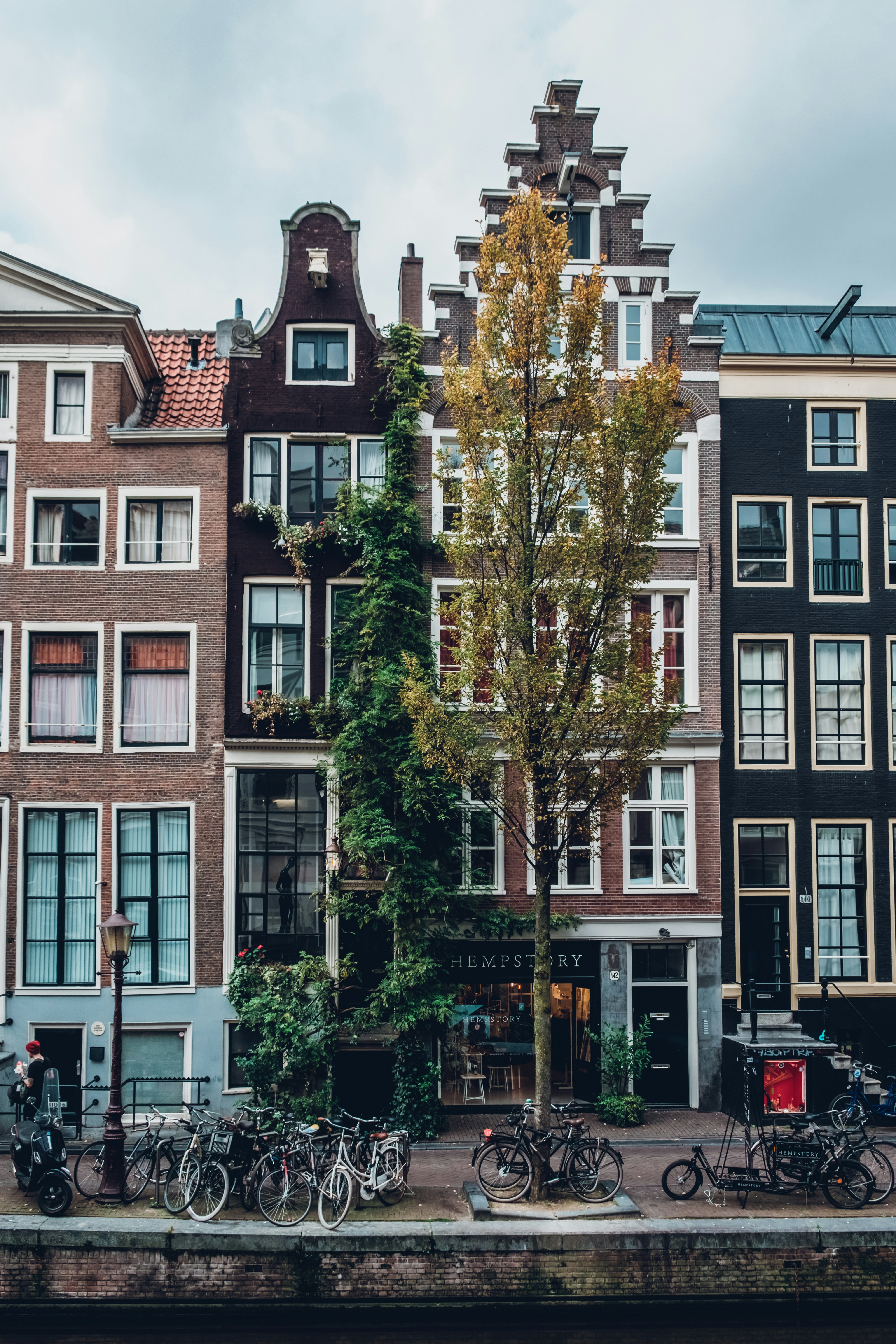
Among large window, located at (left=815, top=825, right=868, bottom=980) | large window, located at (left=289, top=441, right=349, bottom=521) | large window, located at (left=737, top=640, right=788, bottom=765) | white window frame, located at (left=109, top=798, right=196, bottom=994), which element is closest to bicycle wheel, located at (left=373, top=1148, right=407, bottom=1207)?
white window frame, located at (left=109, top=798, right=196, bottom=994)

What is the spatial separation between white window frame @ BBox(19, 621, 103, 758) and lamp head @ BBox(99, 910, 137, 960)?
18.1 feet

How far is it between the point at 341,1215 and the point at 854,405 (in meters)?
18.3

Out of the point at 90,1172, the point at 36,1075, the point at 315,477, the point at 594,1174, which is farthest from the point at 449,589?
the point at 90,1172

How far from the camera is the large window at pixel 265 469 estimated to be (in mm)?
21812

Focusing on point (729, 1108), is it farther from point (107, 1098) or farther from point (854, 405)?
point (854, 405)

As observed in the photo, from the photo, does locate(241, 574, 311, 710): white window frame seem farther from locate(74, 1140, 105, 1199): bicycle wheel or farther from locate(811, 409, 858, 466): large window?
locate(811, 409, 858, 466): large window

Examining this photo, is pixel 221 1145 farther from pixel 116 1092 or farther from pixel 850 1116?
pixel 850 1116

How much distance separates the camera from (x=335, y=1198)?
47.6 ft

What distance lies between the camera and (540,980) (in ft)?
52.7

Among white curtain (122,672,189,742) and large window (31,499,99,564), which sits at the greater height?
large window (31,499,99,564)

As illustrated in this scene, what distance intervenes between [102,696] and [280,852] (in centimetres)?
461

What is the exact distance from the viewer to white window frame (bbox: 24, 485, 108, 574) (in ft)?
70.2

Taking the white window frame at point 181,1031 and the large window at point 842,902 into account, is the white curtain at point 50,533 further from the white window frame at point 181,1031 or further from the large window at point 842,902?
the large window at point 842,902

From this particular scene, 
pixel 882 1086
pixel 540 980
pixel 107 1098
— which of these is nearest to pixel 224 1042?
pixel 107 1098
